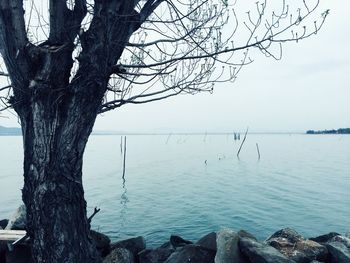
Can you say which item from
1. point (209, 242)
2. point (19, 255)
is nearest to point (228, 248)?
point (209, 242)

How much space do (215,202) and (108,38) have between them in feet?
68.5

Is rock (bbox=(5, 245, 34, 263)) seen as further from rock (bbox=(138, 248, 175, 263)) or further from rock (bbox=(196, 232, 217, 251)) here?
rock (bbox=(196, 232, 217, 251))

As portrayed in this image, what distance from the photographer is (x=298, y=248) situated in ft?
29.2

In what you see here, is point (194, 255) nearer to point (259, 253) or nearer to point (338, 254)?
point (259, 253)

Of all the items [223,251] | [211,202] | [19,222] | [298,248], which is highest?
[223,251]

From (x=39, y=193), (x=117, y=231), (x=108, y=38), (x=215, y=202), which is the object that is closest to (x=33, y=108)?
(x=39, y=193)

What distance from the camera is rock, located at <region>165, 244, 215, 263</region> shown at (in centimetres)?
794

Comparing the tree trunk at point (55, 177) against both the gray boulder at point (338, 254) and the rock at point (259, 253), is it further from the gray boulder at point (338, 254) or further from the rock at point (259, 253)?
the gray boulder at point (338, 254)

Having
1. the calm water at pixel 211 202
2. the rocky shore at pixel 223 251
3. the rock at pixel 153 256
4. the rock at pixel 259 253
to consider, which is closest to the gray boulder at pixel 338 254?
the rocky shore at pixel 223 251

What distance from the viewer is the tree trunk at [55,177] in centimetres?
373

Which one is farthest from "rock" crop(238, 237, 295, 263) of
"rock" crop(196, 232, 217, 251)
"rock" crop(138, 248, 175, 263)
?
"rock" crop(138, 248, 175, 263)

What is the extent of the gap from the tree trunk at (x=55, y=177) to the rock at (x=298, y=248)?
257 inches

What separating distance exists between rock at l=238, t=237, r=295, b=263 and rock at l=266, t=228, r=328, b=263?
1.28 metres

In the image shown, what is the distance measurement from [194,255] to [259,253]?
1.68 meters
